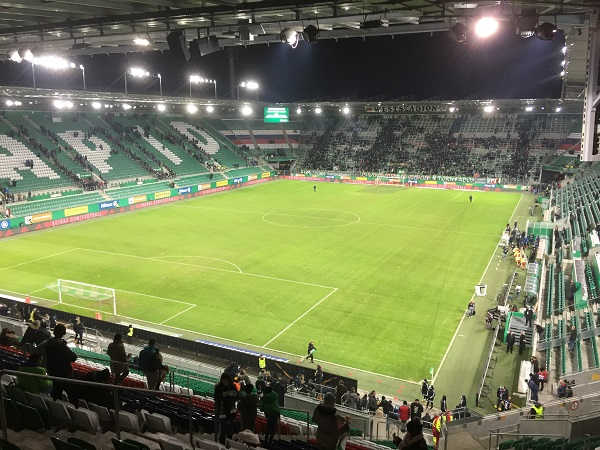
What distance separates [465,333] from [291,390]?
30.2 ft

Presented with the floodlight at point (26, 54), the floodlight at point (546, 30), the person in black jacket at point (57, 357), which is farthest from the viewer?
the floodlight at point (26, 54)

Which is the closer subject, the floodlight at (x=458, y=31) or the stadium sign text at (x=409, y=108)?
the floodlight at (x=458, y=31)

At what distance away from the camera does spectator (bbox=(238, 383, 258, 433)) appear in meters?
8.30

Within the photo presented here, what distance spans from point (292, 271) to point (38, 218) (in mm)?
23137

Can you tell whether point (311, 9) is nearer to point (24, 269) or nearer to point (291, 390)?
point (291, 390)

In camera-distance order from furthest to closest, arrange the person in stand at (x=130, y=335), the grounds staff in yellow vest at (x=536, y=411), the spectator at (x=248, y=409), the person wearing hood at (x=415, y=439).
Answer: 1. the person in stand at (x=130, y=335)
2. the grounds staff in yellow vest at (x=536, y=411)
3. the spectator at (x=248, y=409)
4. the person wearing hood at (x=415, y=439)

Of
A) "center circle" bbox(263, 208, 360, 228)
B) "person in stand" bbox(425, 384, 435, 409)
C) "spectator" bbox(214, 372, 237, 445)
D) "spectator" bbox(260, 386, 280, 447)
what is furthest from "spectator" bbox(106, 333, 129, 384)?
"center circle" bbox(263, 208, 360, 228)

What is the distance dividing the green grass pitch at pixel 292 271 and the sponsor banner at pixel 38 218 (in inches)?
66.9

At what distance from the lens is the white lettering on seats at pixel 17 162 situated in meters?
46.1

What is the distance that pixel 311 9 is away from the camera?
38.0 feet

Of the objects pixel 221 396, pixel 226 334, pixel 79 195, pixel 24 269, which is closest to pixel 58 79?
pixel 79 195

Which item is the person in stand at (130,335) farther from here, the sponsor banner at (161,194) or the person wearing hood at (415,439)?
the sponsor banner at (161,194)

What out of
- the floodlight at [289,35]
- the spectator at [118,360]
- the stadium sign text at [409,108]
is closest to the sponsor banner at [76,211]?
the floodlight at [289,35]

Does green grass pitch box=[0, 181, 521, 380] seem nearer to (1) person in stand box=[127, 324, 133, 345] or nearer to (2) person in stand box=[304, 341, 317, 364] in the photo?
(2) person in stand box=[304, 341, 317, 364]
